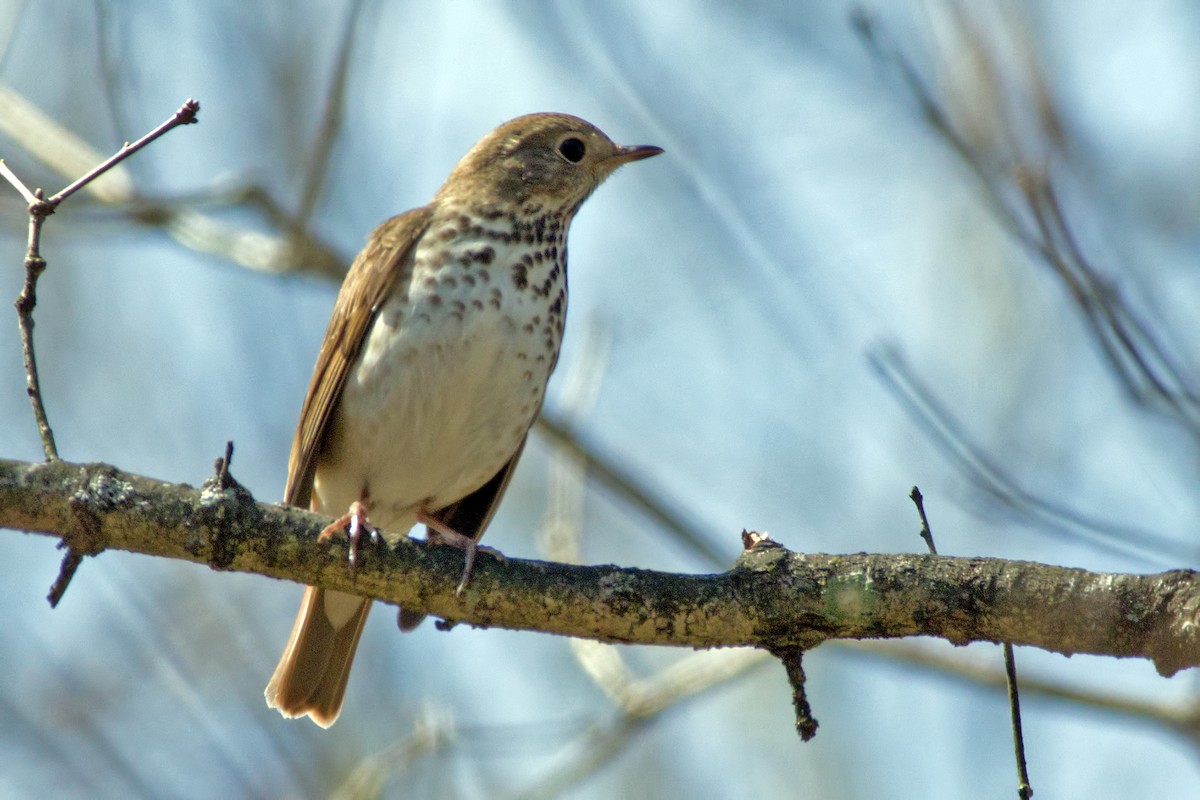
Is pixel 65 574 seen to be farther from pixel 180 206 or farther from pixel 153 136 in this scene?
pixel 180 206

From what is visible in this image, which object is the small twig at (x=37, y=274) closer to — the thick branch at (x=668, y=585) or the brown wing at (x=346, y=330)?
the thick branch at (x=668, y=585)

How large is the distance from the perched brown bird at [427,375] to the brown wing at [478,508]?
0.04 ft

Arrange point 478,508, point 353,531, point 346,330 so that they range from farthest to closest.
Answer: point 478,508
point 346,330
point 353,531

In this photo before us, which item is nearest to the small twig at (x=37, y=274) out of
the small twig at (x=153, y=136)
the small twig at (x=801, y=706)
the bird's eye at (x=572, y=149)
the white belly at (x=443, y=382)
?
the small twig at (x=153, y=136)

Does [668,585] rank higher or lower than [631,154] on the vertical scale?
lower

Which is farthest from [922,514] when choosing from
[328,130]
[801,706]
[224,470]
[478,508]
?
[328,130]

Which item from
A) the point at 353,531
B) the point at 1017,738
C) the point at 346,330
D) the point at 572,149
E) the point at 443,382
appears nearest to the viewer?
the point at 1017,738

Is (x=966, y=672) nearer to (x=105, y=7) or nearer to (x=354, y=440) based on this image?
(x=354, y=440)

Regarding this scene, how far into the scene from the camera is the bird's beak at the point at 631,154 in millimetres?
6859

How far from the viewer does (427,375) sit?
5.47 m

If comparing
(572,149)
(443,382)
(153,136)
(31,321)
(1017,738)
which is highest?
(572,149)

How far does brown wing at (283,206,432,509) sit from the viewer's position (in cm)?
571

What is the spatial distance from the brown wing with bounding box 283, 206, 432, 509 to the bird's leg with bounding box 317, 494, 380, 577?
1677 mm

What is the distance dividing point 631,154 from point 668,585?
3.51 metres
